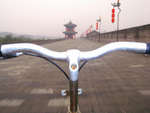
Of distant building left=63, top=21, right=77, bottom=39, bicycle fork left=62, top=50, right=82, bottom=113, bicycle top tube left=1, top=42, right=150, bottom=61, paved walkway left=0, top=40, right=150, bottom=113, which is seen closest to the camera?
bicycle fork left=62, top=50, right=82, bottom=113

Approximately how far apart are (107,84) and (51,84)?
1.51 metres

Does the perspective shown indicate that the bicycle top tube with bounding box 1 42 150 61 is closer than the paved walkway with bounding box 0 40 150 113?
Yes

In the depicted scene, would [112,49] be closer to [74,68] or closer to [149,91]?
[74,68]

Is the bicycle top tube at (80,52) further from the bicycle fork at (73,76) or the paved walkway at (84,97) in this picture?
the paved walkway at (84,97)

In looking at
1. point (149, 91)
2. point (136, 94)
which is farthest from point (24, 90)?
point (149, 91)

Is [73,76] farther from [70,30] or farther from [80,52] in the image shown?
[70,30]

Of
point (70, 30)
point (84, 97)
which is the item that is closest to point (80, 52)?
point (84, 97)

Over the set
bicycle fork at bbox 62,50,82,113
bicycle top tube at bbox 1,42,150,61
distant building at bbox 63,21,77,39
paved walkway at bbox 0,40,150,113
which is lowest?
paved walkway at bbox 0,40,150,113

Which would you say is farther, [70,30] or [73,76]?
[70,30]

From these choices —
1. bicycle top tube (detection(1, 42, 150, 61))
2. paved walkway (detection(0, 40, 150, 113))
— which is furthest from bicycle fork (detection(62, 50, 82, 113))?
paved walkway (detection(0, 40, 150, 113))

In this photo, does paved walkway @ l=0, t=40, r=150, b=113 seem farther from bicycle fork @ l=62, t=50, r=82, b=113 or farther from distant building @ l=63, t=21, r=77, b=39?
distant building @ l=63, t=21, r=77, b=39

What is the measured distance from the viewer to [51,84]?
275 centimetres

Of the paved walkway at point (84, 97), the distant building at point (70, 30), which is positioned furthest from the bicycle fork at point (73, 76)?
the distant building at point (70, 30)

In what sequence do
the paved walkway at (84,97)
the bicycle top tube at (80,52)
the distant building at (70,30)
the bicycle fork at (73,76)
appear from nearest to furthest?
the bicycle fork at (73,76), the bicycle top tube at (80,52), the paved walkway at (84,97), the distant building at (70,30)
